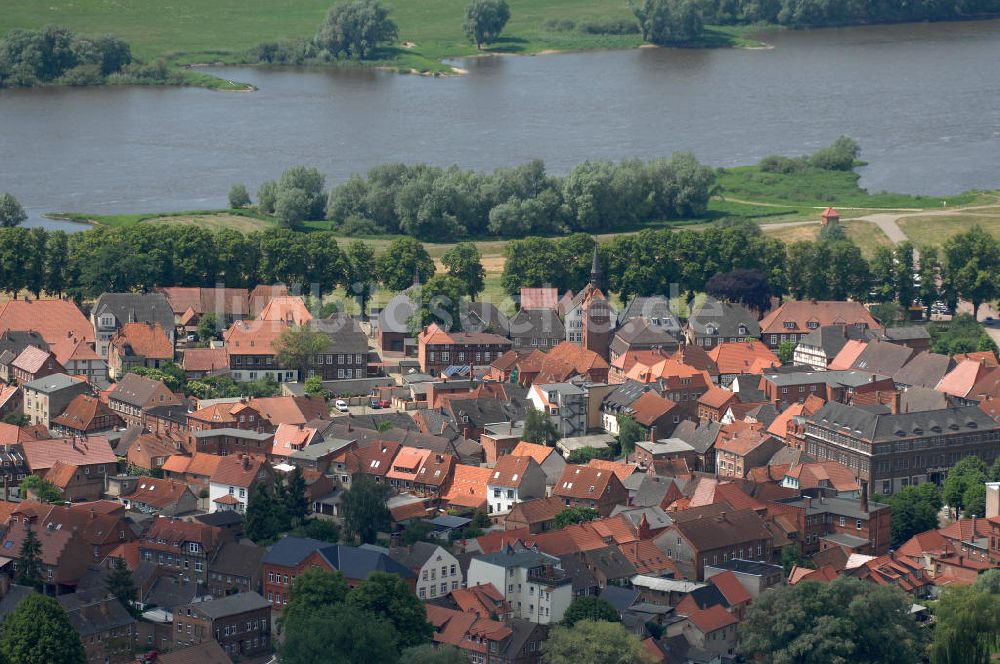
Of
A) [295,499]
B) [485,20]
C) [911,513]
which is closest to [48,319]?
[295,499]

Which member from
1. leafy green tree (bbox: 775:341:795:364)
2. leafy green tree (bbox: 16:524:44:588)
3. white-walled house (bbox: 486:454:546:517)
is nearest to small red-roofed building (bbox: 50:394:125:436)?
leafy green tree (bbox: 16:524:44:588)

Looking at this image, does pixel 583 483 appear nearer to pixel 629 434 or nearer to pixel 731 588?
pixel 629 434

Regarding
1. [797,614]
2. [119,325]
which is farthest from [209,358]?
[797,614]

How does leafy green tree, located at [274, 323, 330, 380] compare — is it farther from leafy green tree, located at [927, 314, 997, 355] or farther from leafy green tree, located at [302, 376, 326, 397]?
leafy green tree, located at [927, 314, 997, 355]

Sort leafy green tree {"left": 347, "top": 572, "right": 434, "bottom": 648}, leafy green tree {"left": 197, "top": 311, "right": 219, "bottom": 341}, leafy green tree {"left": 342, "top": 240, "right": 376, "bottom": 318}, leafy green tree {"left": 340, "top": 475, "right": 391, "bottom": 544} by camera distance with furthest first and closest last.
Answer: leafy green tree {"left": 342, "top": 240, "right": 376, "bottom": 318}
leafy green tree {"left": 197, "top": 311, "right": 219, "bottom": 341}
leafy green tree {"left": 340, "top": 475, "right": 391, "bottom": 544}
leafy green tree {"left": 347, "top": 572, "right": 434, "bottom": 648}

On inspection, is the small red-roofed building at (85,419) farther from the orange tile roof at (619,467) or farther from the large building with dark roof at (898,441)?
the large building with dark roof at (898,441)

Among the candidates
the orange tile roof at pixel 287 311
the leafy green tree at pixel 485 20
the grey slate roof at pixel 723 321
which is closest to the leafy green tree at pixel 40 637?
the orange tile roof at pixel 287 311
